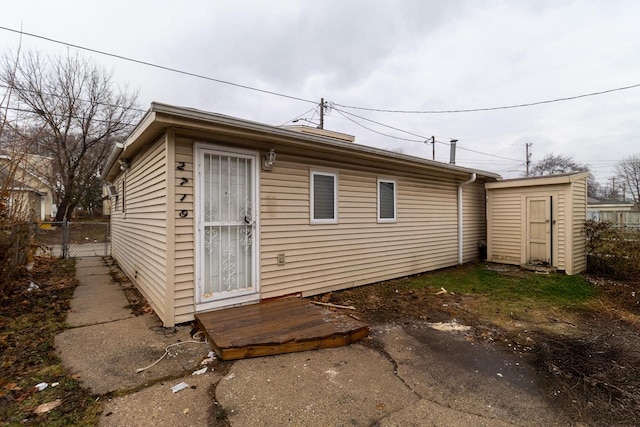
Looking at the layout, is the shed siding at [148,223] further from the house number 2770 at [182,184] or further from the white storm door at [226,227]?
the white storm door at [226,227]

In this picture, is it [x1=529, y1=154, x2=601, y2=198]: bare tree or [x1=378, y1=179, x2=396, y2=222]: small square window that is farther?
[x1=529, y1=154, x2=601, y2=198]: bare tree

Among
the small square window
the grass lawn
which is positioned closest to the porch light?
the small square window

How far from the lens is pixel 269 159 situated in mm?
4352

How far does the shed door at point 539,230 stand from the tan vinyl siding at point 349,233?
1.76 meters

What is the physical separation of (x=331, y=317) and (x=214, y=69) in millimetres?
10490

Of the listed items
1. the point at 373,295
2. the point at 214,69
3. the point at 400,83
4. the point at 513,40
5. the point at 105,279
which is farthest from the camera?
the point at 400,83

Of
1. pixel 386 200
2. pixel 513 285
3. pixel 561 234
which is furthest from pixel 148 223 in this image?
pixel 561 234

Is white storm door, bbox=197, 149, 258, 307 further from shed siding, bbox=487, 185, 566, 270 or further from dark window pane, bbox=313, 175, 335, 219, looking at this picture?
shed siding, bbox=487, 185, 566, 270

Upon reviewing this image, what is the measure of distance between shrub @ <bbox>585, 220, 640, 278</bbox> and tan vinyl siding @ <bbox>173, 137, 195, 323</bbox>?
8.84 m

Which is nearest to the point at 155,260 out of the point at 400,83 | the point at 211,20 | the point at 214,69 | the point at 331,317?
the point at 331,317

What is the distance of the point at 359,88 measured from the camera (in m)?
14.0

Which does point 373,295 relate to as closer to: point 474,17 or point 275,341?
point 275,341

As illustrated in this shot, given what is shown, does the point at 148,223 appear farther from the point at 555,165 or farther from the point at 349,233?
the point at 555,165

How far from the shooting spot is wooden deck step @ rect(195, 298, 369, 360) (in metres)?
2.95
